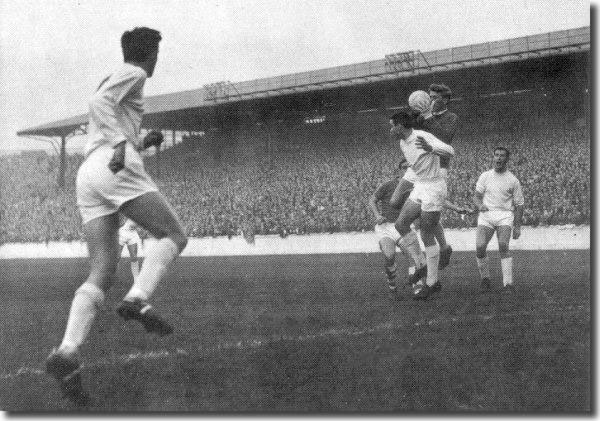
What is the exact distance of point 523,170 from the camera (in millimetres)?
14234

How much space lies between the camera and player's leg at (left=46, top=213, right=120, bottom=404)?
12.2 ft

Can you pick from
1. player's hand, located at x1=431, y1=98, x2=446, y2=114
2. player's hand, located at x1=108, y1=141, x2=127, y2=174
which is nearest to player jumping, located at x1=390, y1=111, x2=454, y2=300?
player's hand, located at x1=431, y1=98, x2=446, y2=114

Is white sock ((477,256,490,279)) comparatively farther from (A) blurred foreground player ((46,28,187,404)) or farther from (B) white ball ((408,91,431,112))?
(A) blurred foreground player ((46,28,187,404))

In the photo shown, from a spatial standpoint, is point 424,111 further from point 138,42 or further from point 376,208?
point 138,42

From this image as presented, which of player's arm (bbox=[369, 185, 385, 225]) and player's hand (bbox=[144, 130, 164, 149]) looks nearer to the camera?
player's hand (bbox=[144, 130, 164, 149])

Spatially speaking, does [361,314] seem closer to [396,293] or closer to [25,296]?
[396,293]

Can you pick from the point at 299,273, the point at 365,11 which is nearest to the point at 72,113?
the point at 365,11

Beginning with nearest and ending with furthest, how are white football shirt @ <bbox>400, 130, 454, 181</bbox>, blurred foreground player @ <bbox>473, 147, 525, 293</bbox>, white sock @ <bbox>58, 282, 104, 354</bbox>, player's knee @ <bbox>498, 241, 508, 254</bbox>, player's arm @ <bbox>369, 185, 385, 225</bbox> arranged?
1. white sock @ <bbox>58, 282, 104, 354</bbox>
2. white football shirt @ <bbox>400, 130, 454, 181</bbox>
3. player's arm @ <bbox>369, 185, 385, 225</bbox>
4. player's knee @ <bbox>498, 241, 508, 254</bbox>
5. blurred foreground player @ <bbox>473, 147, 525, 293</bbox>

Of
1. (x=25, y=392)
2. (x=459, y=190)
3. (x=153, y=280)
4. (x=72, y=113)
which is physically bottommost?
(x=459, y=190)

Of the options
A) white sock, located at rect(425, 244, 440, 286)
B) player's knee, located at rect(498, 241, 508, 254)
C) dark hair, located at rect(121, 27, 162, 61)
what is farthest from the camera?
player's knee, located at rect(498, 241, 508, 254)

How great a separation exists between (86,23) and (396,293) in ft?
12.5

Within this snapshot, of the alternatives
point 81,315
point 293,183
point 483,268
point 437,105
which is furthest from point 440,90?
point 293,183

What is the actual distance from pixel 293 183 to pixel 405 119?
10.3m

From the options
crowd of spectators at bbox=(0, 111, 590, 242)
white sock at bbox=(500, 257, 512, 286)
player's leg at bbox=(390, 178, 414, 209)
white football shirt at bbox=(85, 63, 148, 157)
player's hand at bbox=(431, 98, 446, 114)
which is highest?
white football shirt at bbox=(85, 63, 148, 157)
